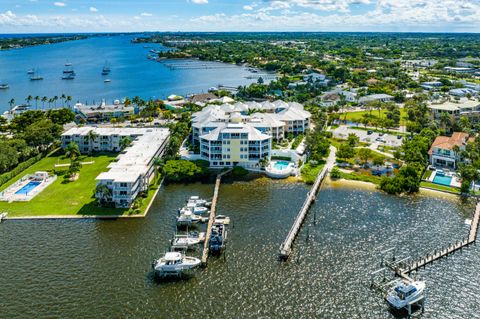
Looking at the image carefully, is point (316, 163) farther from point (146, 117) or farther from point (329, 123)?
point (146, 117)

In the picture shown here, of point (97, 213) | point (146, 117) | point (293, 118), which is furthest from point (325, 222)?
point (146, 117)

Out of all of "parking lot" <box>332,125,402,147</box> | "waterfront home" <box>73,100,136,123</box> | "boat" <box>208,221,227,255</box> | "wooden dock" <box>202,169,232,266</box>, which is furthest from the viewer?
"waterfront home" <box>73,100,136,123</box>

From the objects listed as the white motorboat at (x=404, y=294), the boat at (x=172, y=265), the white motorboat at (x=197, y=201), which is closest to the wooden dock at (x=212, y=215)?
the white motorboat at (x=197, y=201)

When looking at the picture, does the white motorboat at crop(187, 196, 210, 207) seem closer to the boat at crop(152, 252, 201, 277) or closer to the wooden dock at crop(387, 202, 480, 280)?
the boat at crop(152, 252, 201, 277)

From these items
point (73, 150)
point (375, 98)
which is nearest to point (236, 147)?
point (73, 150)

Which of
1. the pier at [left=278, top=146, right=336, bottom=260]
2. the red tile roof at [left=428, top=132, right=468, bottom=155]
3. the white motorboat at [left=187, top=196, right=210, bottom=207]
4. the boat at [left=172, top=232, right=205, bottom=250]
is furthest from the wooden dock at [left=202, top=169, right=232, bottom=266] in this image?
the red tile roof at [left=428, top=132, right=468, bottom=155]
